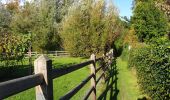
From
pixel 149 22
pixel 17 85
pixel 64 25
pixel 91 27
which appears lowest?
pixel 17 85

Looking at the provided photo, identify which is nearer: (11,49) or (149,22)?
(11,49)

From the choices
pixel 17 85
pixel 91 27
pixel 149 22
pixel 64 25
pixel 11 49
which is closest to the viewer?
pixel 17 85

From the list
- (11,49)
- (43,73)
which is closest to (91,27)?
(11,49)

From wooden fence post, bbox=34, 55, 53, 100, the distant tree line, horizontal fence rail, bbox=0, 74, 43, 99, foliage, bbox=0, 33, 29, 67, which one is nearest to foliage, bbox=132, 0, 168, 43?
the distant tree line

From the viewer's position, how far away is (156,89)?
8539 millimetres

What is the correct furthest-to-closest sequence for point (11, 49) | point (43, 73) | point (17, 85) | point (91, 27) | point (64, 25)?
1. point (64, 25)
2. point (91, 27)
3. point (11, 49)
4. point (43, 73)
5. point (17, 85)

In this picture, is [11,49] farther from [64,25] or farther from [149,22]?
[64,25]

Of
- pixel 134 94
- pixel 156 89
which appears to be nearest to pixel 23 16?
pixel 134 94

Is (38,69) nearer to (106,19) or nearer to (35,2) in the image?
(106,19)

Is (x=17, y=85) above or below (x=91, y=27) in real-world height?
below

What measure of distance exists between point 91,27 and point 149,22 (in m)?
5.47

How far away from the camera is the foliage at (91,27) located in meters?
29.3

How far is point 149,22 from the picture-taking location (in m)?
31.0

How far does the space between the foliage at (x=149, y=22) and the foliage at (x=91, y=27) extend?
8.61 ft
